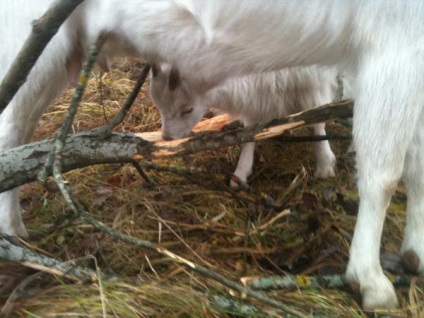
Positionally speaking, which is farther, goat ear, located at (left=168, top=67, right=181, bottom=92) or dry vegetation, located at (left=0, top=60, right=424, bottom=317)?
goat ear, located at (left=168, top=67, right=181, bottom=92)

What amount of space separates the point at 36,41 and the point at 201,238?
39.0 inches

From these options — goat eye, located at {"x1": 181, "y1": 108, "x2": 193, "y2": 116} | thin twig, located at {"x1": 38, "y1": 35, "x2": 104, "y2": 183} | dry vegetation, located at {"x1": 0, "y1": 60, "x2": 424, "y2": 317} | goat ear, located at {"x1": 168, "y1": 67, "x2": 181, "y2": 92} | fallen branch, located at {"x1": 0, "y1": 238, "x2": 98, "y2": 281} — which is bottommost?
dry vegetation, located at {"x1": 0, "y1": 60, "x2": 424, "y2": 317}

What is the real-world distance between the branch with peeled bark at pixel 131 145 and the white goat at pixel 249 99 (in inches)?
16.4

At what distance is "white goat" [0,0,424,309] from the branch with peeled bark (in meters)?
0.19

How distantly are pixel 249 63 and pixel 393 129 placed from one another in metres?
0.55

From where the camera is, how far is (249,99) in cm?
251

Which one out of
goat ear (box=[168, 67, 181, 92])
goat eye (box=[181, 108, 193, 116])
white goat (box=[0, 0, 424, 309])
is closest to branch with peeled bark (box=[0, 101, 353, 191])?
white goat (box=[0, 0, 424, 309])

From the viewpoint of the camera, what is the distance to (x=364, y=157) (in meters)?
1.59

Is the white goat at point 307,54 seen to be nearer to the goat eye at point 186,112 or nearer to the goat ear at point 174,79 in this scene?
the goat ear at point 174,79

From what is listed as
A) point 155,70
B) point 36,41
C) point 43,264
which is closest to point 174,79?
point 155,70

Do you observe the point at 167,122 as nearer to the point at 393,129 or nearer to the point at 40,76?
the point at 40,76

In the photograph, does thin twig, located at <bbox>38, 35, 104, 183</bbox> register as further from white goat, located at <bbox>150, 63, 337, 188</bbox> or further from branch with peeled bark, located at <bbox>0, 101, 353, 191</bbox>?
white goat, located at <bbox>150, 63, 337, 188</bbox>

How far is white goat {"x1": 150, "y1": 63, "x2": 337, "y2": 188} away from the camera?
225 centimetres

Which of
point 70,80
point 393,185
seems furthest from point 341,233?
point 70,80
